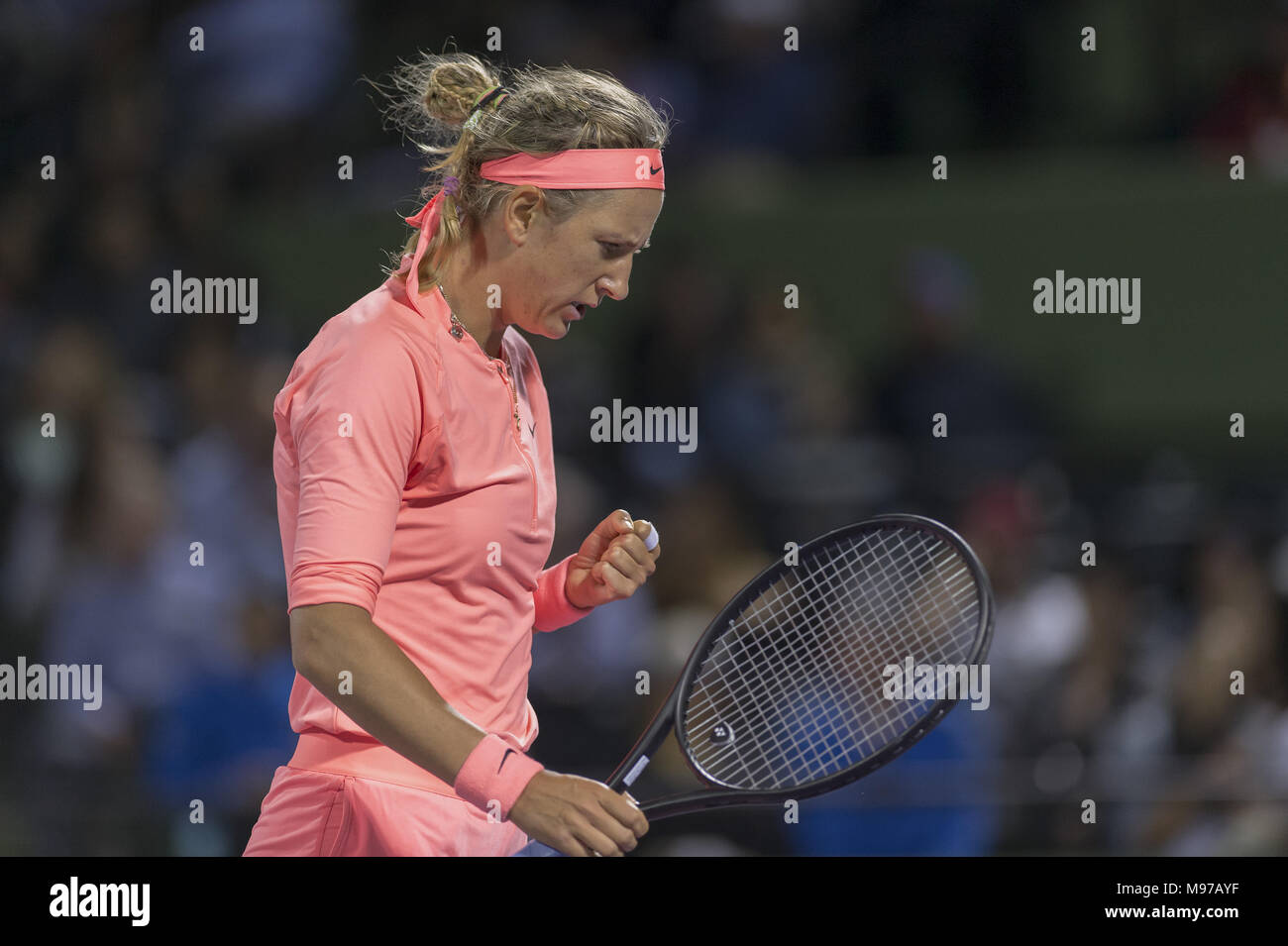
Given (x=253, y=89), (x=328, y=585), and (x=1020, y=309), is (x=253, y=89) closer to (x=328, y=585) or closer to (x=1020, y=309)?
(x=1020, y=309)

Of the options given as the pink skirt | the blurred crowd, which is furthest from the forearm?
the blurred crowd

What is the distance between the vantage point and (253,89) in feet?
16.9

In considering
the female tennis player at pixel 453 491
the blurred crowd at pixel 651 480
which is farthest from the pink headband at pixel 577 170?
the blurred crowd at pixel 651 480

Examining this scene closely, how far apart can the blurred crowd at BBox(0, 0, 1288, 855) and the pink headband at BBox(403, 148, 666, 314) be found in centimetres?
187

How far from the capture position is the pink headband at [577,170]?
1589 millimetres

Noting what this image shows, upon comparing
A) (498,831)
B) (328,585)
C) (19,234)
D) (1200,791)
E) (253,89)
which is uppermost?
(253,89)

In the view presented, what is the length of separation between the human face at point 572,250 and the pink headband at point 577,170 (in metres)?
0.01

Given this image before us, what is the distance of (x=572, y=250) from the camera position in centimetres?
160

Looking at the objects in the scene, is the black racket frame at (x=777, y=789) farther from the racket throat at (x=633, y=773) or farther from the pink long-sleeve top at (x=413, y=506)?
the pink long-sleeve top at (x=413, y=506)

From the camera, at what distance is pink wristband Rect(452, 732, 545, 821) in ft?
4.70

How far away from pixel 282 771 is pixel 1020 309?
11.9 feet

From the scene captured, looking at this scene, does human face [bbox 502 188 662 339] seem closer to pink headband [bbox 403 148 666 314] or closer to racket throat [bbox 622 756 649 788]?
pink headband [bbox 403 148 666 314]

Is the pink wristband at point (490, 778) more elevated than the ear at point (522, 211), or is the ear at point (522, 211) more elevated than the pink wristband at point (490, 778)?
the ear at point (522, 211)
